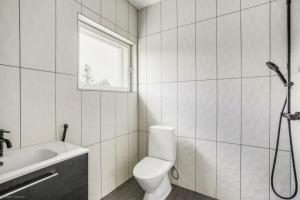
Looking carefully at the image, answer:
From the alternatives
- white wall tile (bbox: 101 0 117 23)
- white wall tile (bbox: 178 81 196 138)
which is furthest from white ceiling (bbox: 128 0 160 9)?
white wall tile (bbox: 178 81 196 138)

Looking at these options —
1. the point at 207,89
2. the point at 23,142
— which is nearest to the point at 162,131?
the point at 207,89

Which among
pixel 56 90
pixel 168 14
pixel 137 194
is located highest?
pixel 168 14

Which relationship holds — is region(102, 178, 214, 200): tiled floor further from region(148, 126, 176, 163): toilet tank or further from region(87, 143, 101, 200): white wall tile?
region(148, 126, 176, 163): toilet tank

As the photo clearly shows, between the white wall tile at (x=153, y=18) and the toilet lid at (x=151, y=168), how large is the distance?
1.69 metres

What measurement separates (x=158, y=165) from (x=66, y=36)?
1583mm

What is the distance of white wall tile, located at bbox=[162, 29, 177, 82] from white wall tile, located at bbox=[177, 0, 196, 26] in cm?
15

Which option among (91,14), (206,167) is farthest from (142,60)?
(206,167)

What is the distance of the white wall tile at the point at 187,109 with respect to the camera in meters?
1.87

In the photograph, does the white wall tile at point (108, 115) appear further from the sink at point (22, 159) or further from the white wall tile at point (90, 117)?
the sink at point (22, 159)

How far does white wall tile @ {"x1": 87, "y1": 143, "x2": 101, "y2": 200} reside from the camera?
160 centimetres

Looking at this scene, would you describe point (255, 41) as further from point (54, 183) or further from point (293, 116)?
point (54, 183)

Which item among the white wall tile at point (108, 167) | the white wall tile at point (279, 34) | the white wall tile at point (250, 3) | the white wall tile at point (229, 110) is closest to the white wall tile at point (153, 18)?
the white wall tile at point (250, 3)

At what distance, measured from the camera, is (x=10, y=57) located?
3.48ft

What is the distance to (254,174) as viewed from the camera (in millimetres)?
1554
